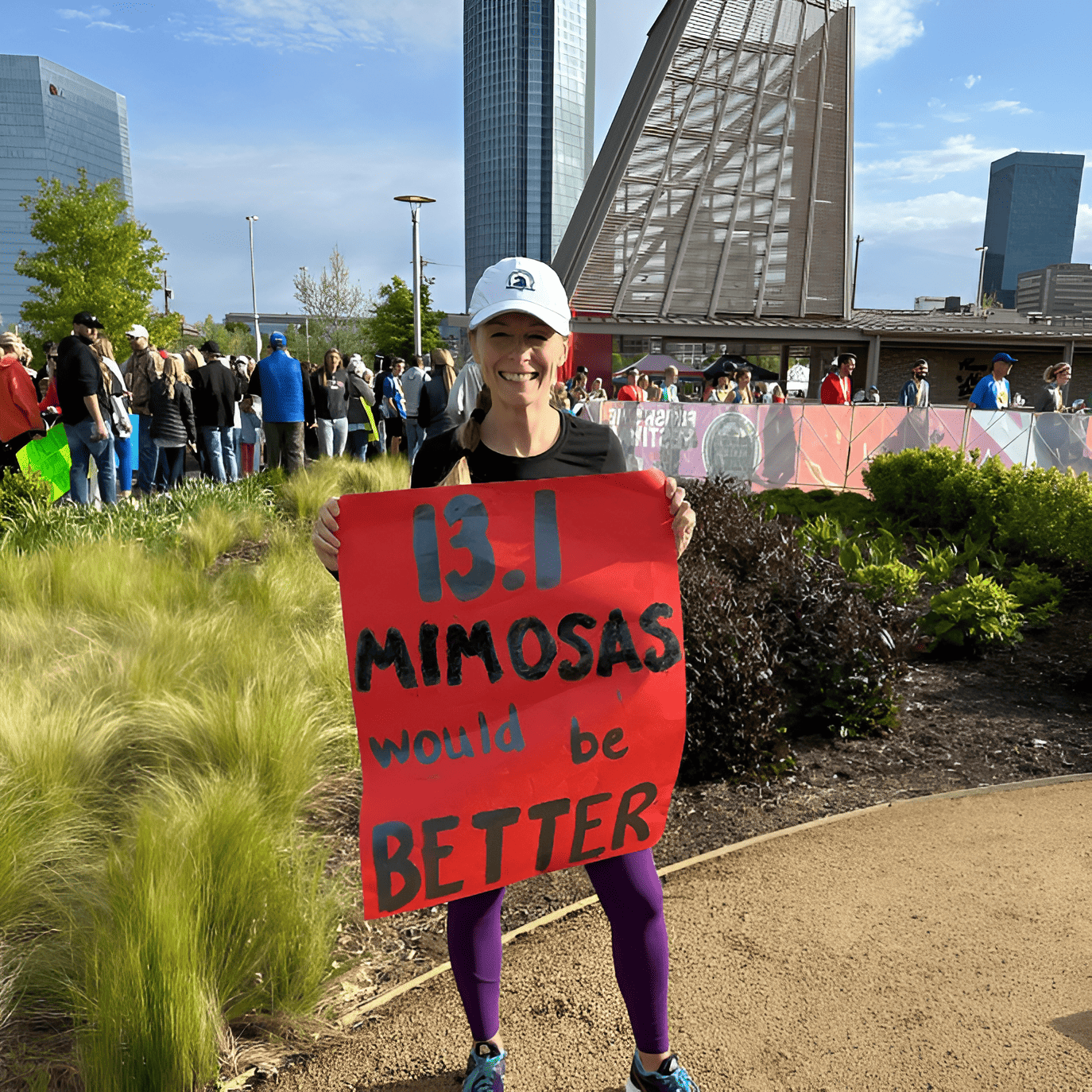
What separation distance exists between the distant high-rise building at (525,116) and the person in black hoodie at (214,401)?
133 meters

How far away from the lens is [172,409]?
1063cm

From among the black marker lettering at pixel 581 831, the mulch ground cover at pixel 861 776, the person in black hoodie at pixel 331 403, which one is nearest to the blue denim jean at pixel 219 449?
the person in black hoodie at pixel 331 403

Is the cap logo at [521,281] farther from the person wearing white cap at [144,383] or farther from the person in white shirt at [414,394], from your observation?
the person in white shirt at [414,394]

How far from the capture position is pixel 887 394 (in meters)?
35.2

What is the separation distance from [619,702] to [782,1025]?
1165 millimetres

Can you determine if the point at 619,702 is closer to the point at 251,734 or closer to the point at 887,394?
the point at 251,734

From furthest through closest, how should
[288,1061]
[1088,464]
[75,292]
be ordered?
[75,292]
[1088,464]
[288,1061]

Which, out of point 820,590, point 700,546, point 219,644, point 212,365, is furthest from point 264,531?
point 820,590

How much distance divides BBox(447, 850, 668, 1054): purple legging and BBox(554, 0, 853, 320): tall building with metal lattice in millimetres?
33544

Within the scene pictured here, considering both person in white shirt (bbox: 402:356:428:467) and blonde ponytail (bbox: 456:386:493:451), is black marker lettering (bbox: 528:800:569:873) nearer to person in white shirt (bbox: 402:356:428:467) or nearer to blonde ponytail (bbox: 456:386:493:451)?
blonde ponytail (bbox: 456:386:493:451)

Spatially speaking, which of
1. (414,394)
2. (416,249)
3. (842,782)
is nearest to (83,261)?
(416,249)

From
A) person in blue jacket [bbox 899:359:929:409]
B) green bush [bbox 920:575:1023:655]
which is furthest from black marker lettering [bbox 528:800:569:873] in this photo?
person in blue jacket [bbox 899:359:929:409]

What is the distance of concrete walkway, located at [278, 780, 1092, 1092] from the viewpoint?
7.35 ft

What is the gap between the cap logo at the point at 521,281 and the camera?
78.0 inches
